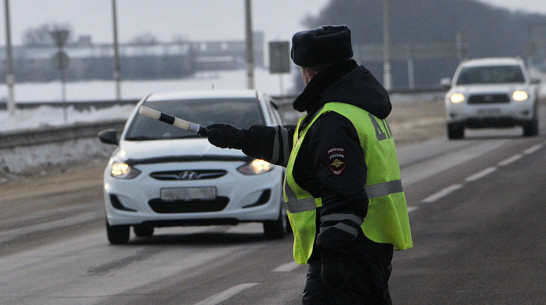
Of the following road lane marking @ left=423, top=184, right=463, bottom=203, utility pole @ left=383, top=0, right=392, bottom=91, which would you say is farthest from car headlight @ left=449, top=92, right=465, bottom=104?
utility pole @ left=383, top=0, right=392, bottom=91

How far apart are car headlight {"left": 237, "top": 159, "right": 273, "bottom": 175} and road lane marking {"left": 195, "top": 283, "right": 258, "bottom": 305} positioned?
Answer: 2700 millimetres

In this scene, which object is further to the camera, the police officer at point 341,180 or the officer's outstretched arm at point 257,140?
the officer's outstretched arm at point 257,140

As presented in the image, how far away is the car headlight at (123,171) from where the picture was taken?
11.9 m

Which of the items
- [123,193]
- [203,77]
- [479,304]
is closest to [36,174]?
[123,193]

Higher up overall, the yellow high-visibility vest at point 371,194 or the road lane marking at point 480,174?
the yellow high-visibility vest at point 371,194

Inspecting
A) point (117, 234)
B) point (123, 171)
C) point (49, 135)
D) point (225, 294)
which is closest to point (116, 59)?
point (49, 135)

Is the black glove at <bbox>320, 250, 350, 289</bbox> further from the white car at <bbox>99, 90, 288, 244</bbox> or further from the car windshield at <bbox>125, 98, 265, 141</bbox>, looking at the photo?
the car windshield at <bbox>125, 98, 265, 141</bbox>

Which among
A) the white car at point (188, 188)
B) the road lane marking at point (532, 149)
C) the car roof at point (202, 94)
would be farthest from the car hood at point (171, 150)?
the road lane marking at point (532, 149)

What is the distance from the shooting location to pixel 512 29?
547 ft

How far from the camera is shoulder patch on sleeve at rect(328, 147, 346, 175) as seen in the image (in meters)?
4.31

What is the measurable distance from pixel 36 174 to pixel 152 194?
37.8ft

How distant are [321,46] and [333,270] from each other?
82 centimetres

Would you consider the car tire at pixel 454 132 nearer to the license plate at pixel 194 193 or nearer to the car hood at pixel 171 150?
the car hood at pixel 171 150

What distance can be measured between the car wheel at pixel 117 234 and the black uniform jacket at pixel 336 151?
764cm
